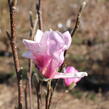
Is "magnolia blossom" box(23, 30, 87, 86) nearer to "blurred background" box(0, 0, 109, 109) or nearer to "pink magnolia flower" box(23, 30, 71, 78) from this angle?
"pink magnolia flower" box(23, 30, 71, 78)

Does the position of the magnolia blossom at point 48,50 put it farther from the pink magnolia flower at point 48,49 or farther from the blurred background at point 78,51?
the blurred background at point 78,51

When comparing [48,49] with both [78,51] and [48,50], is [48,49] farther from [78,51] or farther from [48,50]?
[78,51]

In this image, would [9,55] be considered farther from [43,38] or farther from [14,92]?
[43,38]

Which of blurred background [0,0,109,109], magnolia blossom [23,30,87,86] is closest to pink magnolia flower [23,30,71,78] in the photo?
magnolia blossom [23,30,87,86]

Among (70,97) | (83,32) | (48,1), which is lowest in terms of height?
(70,97)

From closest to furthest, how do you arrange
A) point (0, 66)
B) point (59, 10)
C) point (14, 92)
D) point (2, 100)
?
point (2, 100), point (14, 92), point (0, 66), point (59, 10)

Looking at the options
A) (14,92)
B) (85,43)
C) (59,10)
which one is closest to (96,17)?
(59,10)

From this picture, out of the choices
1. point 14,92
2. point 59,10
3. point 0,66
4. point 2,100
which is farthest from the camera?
point 59,10
